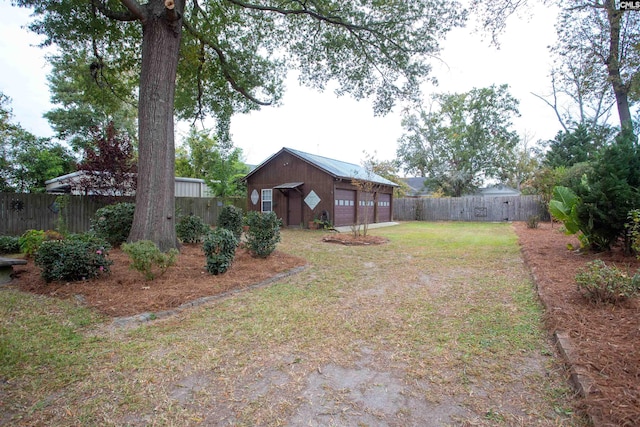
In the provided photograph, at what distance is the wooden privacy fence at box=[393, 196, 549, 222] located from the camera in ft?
68.2

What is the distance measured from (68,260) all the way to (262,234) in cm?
335

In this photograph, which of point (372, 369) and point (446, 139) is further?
point (446, 139)

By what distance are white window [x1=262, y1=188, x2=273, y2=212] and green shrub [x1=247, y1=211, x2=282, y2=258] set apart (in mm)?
9840

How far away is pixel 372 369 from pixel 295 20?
10.3 metres

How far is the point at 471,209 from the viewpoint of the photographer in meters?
22.7

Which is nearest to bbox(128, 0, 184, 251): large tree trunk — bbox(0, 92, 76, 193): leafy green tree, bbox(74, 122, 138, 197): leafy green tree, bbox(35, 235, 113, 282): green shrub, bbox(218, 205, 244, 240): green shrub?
bbox(35, 235, 113, 282): green shrub

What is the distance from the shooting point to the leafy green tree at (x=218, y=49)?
630 cm

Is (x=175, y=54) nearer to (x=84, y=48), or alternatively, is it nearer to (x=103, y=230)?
(x=103, y=230)

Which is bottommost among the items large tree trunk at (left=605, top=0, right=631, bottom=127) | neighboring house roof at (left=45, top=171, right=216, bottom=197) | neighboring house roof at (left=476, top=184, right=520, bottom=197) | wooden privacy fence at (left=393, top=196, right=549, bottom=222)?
wooden privacy fence at (left=393, top=196, right=549, bottom=222)

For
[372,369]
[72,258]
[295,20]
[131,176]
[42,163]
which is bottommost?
[372,369]

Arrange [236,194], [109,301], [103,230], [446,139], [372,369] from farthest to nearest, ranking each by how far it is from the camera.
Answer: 1. [446,139]
2. [236,194]
3. [103,230]
4. [109,301]
5. [372,369]

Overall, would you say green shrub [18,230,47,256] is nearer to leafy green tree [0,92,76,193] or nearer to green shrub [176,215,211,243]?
green shrub [176,215,211,243]

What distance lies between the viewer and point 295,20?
381 inches

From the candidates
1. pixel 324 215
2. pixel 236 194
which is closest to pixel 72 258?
pixel 324 215
